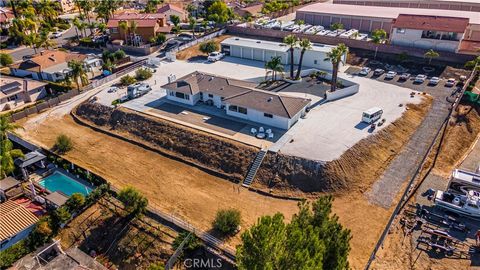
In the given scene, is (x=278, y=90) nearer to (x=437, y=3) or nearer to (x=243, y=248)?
(x=243, y=248)

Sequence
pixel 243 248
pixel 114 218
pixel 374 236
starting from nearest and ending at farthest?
1. pixel 243 248
2. pixel 374 236
3. pixel 114 218

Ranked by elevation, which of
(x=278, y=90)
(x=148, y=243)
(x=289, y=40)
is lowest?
(x=148, y=243)

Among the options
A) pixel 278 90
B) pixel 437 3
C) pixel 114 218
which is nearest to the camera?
pixel 114 218

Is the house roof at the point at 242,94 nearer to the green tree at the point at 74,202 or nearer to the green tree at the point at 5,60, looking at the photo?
the green tree at the point at 74,202

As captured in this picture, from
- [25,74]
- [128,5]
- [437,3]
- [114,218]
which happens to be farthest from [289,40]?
[128,5]

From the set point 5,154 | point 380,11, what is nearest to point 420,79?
point 380,11

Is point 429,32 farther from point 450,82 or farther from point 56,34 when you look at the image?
point 56,34
